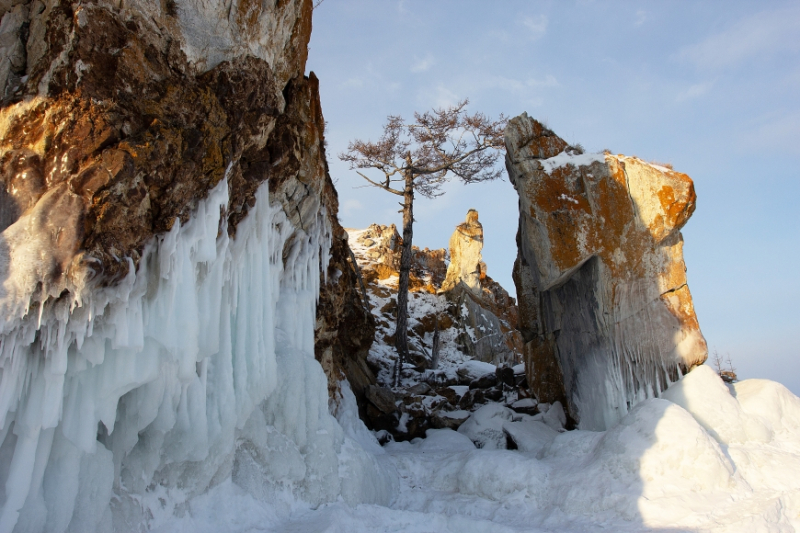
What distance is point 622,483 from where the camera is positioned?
7.23 meters

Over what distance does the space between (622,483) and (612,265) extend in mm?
3943

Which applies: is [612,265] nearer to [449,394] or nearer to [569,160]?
[569,160]

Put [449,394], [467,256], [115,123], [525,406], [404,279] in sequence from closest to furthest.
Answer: [115,123] → [525,406] → [449,394] → [404,279] → [467,256]

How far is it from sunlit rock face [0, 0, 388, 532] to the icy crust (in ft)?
0.07

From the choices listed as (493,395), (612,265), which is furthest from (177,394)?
(493,395)

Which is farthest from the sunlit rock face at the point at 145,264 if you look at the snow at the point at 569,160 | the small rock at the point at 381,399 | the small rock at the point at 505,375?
the small rock at the point at 505,375

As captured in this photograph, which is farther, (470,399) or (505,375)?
(505,375)

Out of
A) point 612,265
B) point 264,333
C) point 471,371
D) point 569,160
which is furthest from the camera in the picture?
point 471,371

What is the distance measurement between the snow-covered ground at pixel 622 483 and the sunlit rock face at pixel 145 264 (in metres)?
0.65

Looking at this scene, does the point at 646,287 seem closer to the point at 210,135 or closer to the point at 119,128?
the point at 210,135

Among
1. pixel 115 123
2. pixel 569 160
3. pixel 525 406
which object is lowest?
pixel 525 406

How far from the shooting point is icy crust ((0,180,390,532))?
175 inches

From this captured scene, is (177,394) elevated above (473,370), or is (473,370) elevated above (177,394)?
(473,370)

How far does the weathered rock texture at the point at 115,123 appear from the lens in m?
4.53
